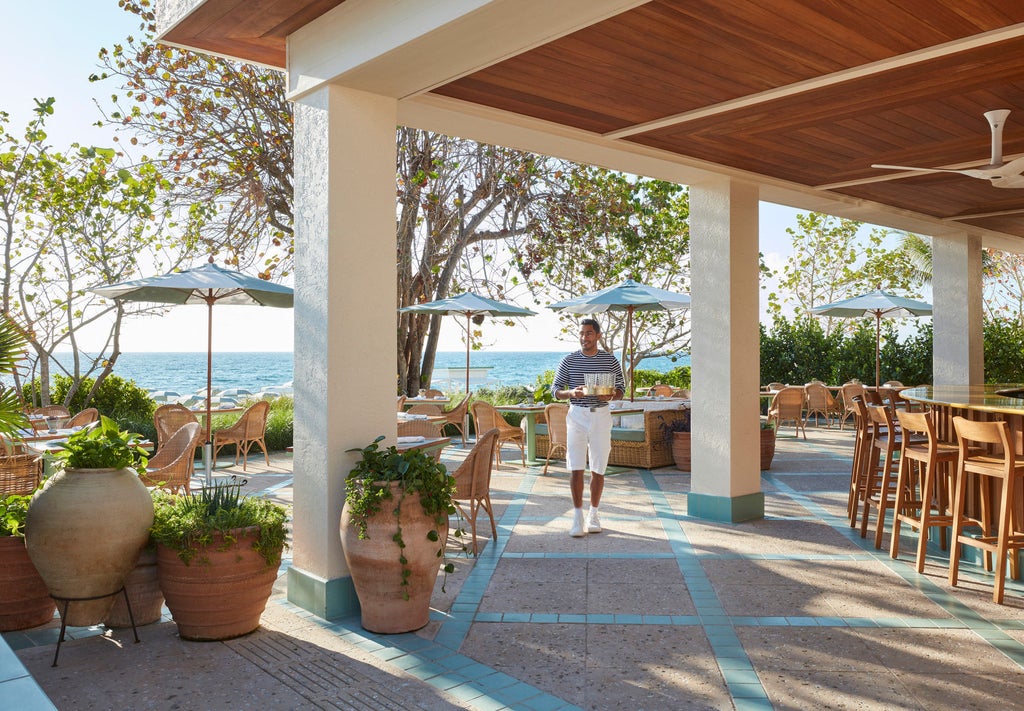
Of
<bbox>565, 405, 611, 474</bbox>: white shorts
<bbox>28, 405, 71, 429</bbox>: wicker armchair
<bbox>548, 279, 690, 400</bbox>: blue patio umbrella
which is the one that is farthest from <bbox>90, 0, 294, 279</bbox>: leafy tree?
<bbox>565, 405, 611, 474</bbox>: white shorts

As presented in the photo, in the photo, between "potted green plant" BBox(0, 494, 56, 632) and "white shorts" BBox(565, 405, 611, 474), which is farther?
"white shorts" BBox(565, 405, 611, 474)

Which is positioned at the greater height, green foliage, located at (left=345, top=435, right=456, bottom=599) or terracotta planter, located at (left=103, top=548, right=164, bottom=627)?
green foliage, located at (left=345, top=435, right=456, bottom=599)

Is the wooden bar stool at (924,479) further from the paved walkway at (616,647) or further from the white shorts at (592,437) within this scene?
the white shorts at (592,437)

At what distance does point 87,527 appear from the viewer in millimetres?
3701

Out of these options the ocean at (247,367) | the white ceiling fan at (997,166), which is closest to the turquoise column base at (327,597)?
the white ceiling fan at (997,166)

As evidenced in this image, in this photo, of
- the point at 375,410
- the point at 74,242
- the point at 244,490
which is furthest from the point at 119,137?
the point at 375,410

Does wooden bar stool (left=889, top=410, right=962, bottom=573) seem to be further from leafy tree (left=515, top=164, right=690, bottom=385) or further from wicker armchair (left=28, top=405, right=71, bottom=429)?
leafy tree (left=515, top=164, right=690, bottom=385)

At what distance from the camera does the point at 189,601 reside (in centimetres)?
382

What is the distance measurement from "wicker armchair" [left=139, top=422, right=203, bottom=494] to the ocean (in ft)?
124

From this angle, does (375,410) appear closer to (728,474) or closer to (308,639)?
(308,639)

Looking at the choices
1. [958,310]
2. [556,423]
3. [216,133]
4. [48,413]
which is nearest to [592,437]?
[556,423]

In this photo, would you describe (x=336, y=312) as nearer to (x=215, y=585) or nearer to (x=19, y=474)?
(x=215, y=585)

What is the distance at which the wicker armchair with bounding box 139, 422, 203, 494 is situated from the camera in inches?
248

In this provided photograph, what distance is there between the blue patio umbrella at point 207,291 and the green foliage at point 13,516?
2.56 meters
